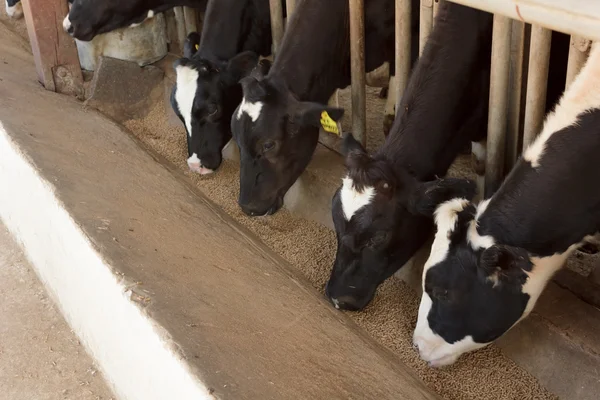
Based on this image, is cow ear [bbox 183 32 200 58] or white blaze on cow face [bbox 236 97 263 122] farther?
cow ear [bbox 183 32 200 58]

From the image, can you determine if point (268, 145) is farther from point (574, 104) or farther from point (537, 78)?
point (574, 104)

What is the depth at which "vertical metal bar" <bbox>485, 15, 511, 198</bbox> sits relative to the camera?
244 centimetres

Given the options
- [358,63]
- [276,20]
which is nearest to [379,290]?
[358,63]

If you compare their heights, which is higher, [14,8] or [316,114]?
[316,114]

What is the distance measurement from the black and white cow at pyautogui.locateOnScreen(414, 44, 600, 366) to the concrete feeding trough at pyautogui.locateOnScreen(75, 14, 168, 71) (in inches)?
122

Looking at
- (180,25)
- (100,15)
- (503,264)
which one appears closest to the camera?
(503,264)

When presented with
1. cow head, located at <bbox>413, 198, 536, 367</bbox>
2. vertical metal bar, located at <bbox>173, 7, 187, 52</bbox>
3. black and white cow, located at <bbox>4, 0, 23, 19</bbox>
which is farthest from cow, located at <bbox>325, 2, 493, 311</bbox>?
black and white cow, located at <bbox>4, 0, 23, 19</bbox>

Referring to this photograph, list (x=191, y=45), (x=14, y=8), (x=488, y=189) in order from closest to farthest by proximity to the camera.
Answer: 1. (x=488, y=189)
2. (x=191, y=45)
3. (x=14, y=8)

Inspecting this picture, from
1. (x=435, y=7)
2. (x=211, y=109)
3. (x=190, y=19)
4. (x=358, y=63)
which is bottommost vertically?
(x=190, y=19)

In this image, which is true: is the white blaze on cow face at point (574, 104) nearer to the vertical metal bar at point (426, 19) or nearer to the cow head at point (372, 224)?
the cow head at point (372, 224)

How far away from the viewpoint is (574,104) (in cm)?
207

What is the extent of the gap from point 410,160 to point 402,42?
2.10ft

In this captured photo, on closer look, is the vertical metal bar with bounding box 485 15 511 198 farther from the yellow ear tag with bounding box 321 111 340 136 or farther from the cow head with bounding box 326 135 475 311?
the yellow ear tag with bounding box 321 111 340 136

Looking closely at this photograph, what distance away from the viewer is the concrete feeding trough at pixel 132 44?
470 cm
